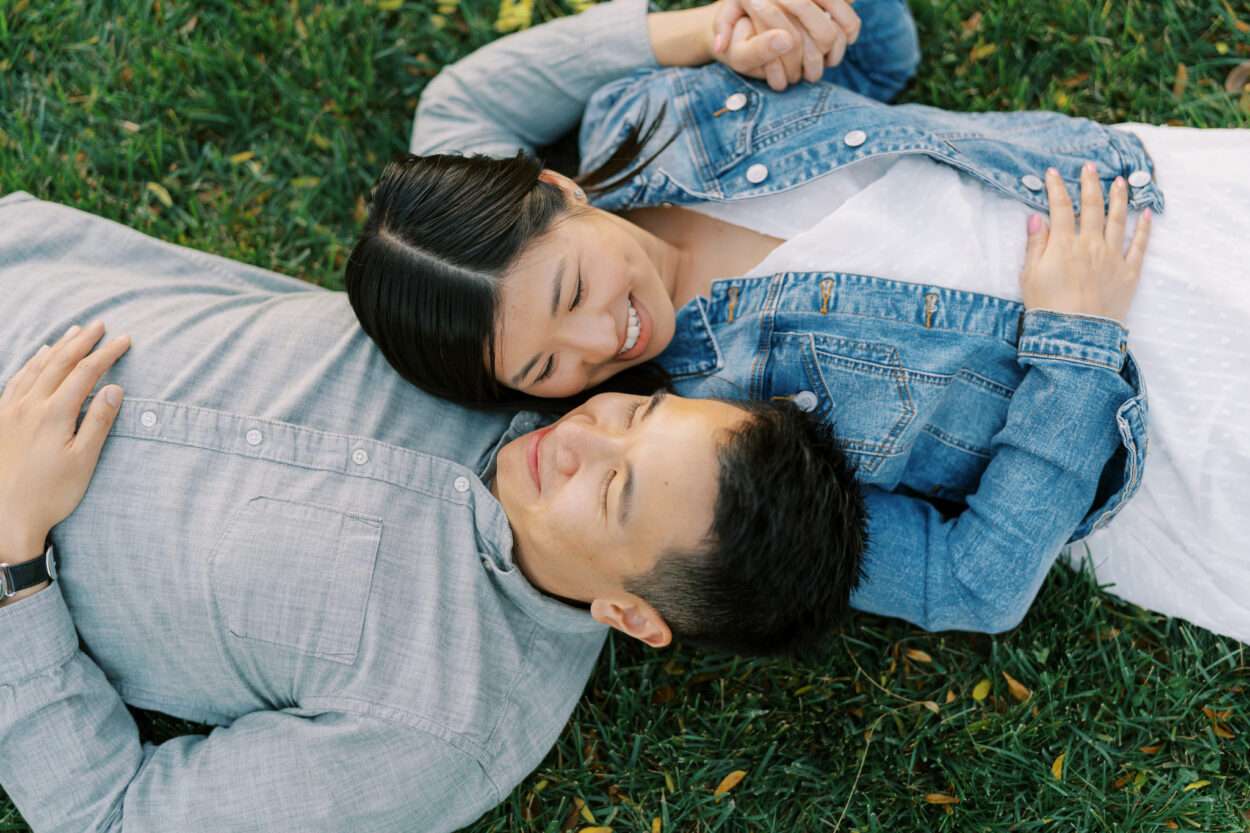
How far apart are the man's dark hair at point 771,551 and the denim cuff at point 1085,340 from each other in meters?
0.60

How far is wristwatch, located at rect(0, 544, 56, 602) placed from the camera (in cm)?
237

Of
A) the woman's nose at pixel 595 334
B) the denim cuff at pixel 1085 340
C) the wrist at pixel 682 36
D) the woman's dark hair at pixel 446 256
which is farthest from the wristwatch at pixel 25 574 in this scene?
the denim cuff at pixel 1085 340

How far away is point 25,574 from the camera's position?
2.39 meters

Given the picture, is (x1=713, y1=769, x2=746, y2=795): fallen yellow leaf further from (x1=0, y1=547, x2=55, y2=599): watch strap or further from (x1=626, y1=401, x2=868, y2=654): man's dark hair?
(x1=0, y1=547, x2=55, y2=599): watch strap

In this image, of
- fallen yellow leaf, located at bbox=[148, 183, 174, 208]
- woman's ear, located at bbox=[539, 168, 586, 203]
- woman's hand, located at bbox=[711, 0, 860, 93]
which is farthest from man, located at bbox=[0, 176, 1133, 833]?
woman's hand, located at bbox=[711, 0, 860, 93]

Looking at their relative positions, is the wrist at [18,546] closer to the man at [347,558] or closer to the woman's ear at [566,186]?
the man at [347,558]

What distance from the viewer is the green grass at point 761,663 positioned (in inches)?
116

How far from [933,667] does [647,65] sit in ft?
6.64

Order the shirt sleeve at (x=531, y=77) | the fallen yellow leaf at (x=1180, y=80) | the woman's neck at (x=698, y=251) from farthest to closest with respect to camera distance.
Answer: the fallen yellow leaf at (x=1180, y=80), the shirt sleeve at (x=531, y=77), the woman's neck at (x=698, y=251)

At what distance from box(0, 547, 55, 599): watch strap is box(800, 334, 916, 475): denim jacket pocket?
1.88 m

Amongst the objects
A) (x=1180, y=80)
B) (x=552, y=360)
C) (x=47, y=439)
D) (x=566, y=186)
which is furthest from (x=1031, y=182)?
(x=47, y=439)

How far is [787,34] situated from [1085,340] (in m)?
1.15

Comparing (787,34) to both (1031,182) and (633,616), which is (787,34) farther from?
(633,616)

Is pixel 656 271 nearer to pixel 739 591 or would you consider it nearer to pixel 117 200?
pixel 739 591
